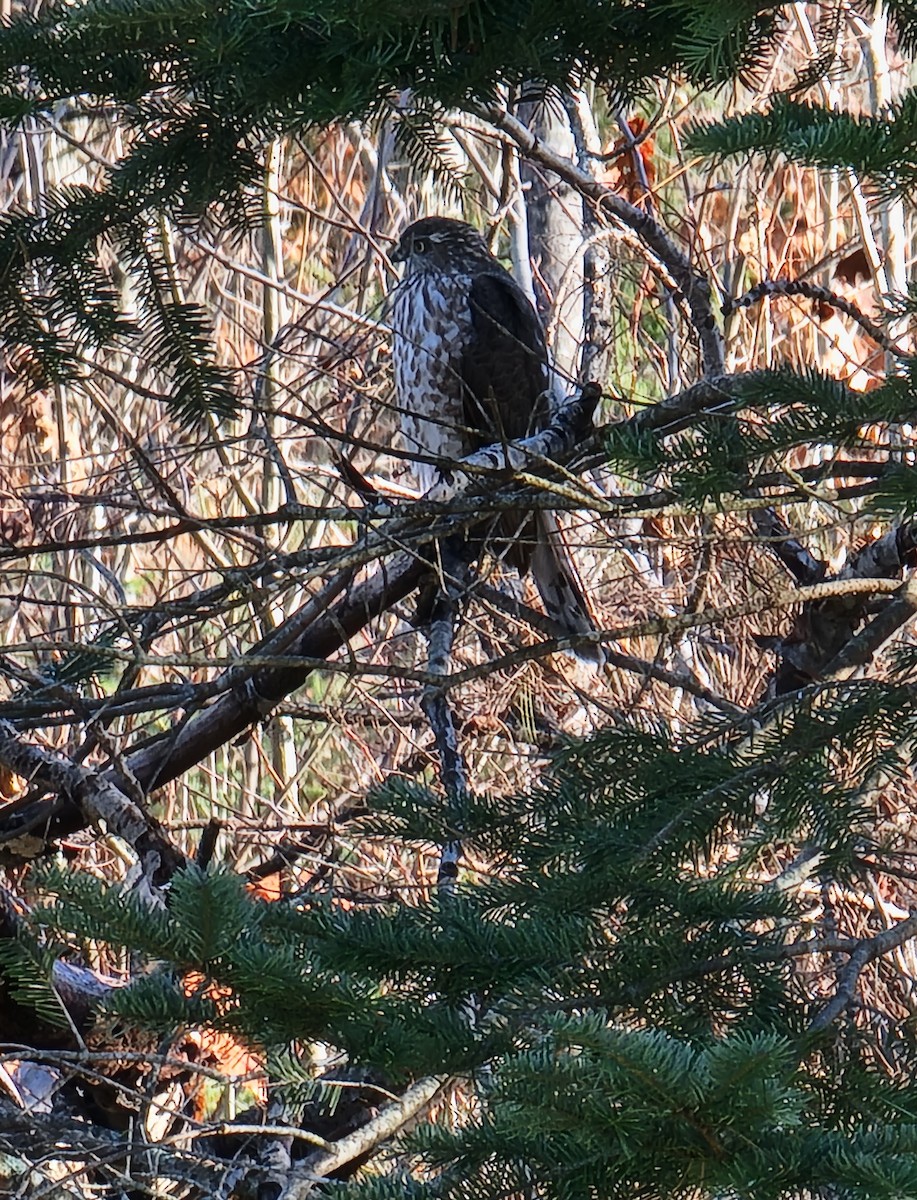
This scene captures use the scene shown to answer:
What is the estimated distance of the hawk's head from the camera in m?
4.83

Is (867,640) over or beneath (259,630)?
beneath

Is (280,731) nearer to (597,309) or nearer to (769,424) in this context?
(597,309)

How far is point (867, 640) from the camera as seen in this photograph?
2.84m

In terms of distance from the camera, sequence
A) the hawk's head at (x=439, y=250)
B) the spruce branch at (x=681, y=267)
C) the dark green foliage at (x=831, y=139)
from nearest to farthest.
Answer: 1. the dark green foliage at (x=831, y=139)
2. the spruce branch at (x=681, y=267)
3. the hawk's head at (x=439, y=250)

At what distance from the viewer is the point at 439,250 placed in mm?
4855

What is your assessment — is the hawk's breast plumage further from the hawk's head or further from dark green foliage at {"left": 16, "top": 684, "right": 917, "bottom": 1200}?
dark green foliage at {"left": 16, "top": 684, "right": 917, "bottom": 1200}

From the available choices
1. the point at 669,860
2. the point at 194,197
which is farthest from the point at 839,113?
the point at 194,197

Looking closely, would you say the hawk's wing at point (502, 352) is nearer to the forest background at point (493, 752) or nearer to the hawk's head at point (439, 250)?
the hawk's head at point (439, 250)

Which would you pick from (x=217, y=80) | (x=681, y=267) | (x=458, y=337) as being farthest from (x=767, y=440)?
(x=458, y=337)

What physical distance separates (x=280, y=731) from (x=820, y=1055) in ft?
12.8

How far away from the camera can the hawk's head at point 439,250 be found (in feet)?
15.9

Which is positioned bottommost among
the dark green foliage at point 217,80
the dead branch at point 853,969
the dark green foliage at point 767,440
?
the dead branch at point 853,969

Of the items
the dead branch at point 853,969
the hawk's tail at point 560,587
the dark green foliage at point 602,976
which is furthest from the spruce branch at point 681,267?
the dead branch at point 853,969

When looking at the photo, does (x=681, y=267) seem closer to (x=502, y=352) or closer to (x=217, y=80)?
(x=502, y=352)
